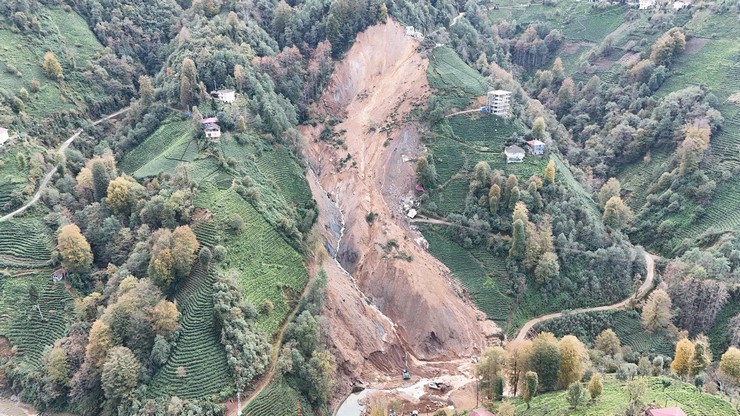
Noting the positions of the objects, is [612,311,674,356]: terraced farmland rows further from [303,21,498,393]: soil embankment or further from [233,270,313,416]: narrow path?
[233,270,313,416]: narrow path

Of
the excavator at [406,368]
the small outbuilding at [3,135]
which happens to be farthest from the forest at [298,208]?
the excavator at [406,368]

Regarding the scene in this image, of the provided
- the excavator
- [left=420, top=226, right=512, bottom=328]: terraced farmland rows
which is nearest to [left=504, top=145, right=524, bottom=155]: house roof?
[left=420, top=226, right=512, bottom=328]: terraced farmland rows

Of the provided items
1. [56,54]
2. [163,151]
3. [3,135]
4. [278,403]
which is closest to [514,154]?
[278,403]

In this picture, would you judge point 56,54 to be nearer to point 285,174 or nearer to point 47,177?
point 47,177

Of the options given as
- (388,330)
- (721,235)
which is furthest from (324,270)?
(721,235)

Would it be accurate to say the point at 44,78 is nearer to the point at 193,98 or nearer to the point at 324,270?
the point at 193,98
